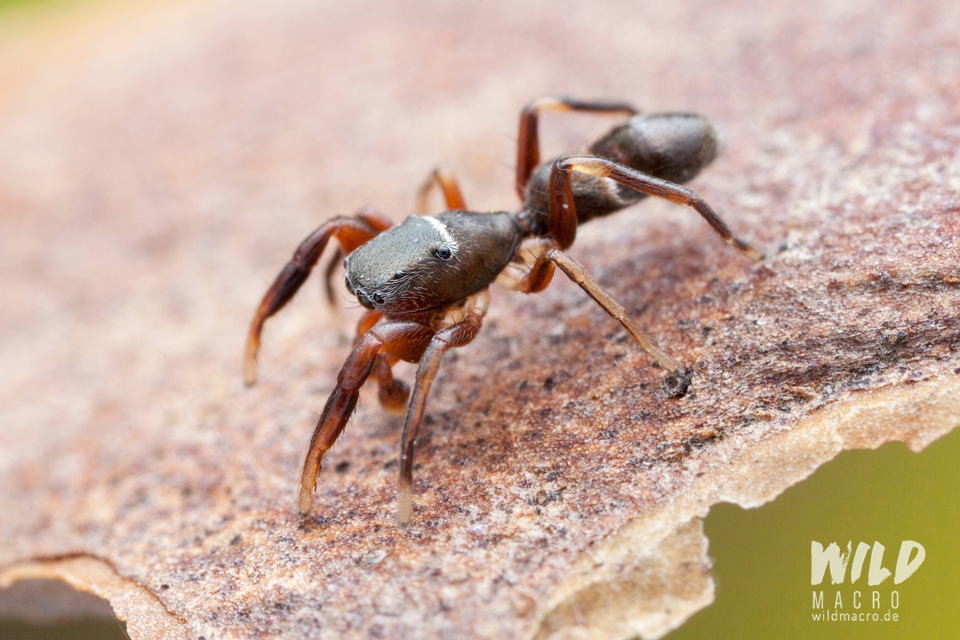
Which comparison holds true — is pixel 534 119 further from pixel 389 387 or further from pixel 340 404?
pixel 340 404

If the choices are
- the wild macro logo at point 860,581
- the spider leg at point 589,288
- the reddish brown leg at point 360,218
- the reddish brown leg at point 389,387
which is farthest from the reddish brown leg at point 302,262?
the wild macro logo at point 860,581

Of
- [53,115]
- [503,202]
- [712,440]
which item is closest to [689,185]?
[503,202]

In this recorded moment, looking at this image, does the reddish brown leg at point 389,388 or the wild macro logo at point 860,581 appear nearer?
the wild macro logo at point 860,581

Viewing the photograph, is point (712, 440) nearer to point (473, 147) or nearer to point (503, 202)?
point (503, 202)

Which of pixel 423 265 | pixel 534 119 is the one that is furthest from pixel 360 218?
pixel 534 119

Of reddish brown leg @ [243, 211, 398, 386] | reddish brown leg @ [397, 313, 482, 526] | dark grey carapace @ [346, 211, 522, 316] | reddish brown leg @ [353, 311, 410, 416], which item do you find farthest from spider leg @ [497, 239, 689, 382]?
reddish brown leg @ [243, 211, 398, 386]

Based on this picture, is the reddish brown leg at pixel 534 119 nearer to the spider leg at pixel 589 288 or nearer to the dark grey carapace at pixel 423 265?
the dark grey carapace at pixel 423 265
